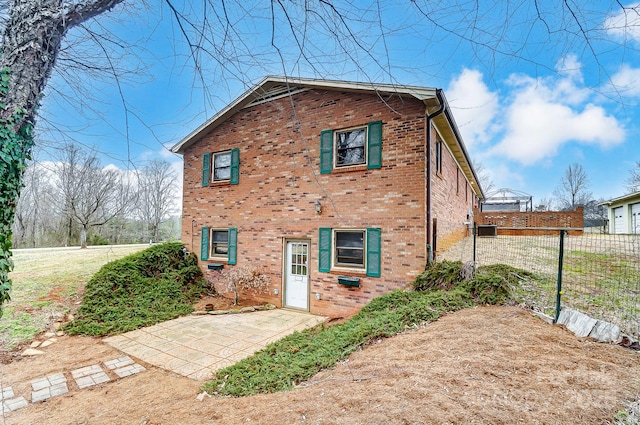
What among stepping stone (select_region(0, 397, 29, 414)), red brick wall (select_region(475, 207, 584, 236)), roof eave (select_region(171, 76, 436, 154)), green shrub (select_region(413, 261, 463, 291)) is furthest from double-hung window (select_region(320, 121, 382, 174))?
red brick wall (select_region(475, 207, 584, 236))

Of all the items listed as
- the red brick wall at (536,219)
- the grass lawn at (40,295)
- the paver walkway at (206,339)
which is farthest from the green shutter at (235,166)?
the red brick wall at (536,219)

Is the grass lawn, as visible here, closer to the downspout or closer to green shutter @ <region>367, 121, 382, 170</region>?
green shutter @ <region>367, 121, 382, 170</region>

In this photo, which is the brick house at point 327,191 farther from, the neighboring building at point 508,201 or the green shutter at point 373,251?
the neighboring building at point 508,201

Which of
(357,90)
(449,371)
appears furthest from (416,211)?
(449,371)

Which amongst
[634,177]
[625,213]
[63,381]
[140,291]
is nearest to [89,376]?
[63,381]

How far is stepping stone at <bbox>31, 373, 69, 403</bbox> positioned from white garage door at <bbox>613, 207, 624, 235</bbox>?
28.3 metres

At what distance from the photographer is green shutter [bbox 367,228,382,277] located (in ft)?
22.4

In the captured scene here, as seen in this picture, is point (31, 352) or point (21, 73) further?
point (31, 352)

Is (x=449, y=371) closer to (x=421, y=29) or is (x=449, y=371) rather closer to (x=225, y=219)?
(x=421, y=29)

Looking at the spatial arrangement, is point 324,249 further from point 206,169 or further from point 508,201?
point 508,201

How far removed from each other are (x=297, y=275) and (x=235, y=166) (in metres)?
3.99

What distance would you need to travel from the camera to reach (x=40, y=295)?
7.54m

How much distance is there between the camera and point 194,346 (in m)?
5.54

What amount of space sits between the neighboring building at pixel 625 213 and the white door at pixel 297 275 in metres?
19.0
